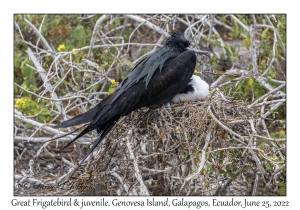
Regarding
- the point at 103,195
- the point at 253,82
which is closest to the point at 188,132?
the point at 103,195

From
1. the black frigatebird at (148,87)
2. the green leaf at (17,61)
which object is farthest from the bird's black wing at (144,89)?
the green leaf at (17,61)

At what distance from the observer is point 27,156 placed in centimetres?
491

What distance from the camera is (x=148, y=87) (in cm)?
368

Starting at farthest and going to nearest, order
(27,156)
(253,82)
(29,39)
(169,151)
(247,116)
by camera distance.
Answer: (29,39) < (27,156) < (253,82) < (247,116) < (169,151)

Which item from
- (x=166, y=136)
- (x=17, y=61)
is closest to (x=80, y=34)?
(x=17, y=61)

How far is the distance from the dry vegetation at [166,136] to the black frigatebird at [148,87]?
0.21 ft

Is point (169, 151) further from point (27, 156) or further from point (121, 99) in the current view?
point (27, 156)

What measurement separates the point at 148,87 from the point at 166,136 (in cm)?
44

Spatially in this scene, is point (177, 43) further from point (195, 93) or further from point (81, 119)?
point (81, 119)

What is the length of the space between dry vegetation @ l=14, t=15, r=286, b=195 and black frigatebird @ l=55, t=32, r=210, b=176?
2.5 inches

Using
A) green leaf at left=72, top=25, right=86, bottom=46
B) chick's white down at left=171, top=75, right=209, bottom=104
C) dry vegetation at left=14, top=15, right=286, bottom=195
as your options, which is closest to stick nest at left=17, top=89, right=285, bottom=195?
dry vegetation at left=14, top=15, right=286, bottom=195

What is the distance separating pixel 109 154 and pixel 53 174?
4.31 feet

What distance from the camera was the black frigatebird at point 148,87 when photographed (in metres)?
3.52

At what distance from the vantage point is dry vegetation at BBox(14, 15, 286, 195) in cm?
330
